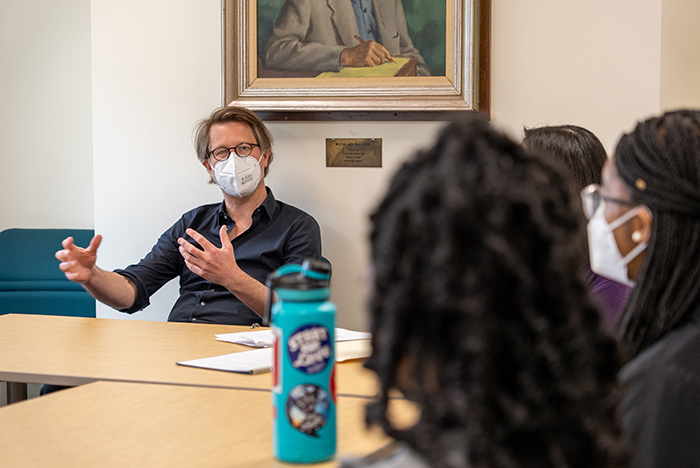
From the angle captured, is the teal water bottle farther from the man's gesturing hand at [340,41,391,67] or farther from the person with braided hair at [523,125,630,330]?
the man's gesturing hand at [340,41,391,67]

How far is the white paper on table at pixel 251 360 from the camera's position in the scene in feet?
4.33

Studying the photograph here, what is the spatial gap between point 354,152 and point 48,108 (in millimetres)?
1747

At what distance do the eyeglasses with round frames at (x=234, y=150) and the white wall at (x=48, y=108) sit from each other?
1.18 m

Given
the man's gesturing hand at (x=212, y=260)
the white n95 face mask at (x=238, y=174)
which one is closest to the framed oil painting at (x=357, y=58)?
the white n95 face mask at (x=238, y=174)

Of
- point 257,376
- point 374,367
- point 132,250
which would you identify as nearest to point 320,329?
point 374,367

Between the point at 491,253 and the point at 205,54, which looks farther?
the point at 205,54

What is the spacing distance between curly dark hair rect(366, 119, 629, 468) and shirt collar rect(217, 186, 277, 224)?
1.93m

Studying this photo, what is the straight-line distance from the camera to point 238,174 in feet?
7.57

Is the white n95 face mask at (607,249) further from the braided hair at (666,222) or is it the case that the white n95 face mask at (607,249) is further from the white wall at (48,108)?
the white wall at (48,108)

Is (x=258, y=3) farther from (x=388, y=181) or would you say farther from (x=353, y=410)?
(x=388, y=181)

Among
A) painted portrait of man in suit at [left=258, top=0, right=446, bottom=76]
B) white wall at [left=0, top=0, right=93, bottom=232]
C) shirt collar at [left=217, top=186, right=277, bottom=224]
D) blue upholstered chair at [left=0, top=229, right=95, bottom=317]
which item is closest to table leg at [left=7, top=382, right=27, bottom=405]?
shirt collar at [left=217, top=186, right=277, bottom=224]

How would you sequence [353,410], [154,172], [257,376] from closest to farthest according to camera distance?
1. [353,410]
2. [257,376]
3. [154,172]

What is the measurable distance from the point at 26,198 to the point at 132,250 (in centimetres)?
94

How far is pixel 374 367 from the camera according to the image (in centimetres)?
50
